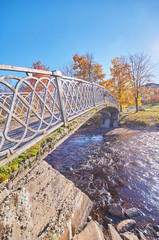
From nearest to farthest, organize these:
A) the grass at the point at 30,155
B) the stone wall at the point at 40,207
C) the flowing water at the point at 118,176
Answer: the stone wall at the point at 40,207
the grass at the point at 30,155
the flowing water at the point at 118,176

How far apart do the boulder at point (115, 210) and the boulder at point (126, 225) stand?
281mm

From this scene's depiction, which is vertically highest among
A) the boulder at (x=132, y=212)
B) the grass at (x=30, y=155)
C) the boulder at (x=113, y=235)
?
the grass at (x=30, y=155)

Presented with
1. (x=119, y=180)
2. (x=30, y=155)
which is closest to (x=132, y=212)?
(x=119, y=180)

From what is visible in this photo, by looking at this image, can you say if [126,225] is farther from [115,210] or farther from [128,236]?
[115,210]

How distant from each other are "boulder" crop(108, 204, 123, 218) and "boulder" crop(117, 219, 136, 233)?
0.28 meters

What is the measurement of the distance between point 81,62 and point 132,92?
11.3m

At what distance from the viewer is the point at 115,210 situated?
3.48m

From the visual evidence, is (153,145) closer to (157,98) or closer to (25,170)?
(25,170)

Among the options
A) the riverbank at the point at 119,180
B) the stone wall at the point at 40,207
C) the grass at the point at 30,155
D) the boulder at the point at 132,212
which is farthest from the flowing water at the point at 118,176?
the grass at the point at 30,155

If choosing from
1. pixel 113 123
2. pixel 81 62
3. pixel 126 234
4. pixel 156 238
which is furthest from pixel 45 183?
pixel 81 62

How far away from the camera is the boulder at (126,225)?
9.58 ft

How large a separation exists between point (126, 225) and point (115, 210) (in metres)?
0.51

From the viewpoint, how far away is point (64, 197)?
2.89 m

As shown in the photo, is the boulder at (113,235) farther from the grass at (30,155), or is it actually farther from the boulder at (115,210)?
the grass at (30,155)
